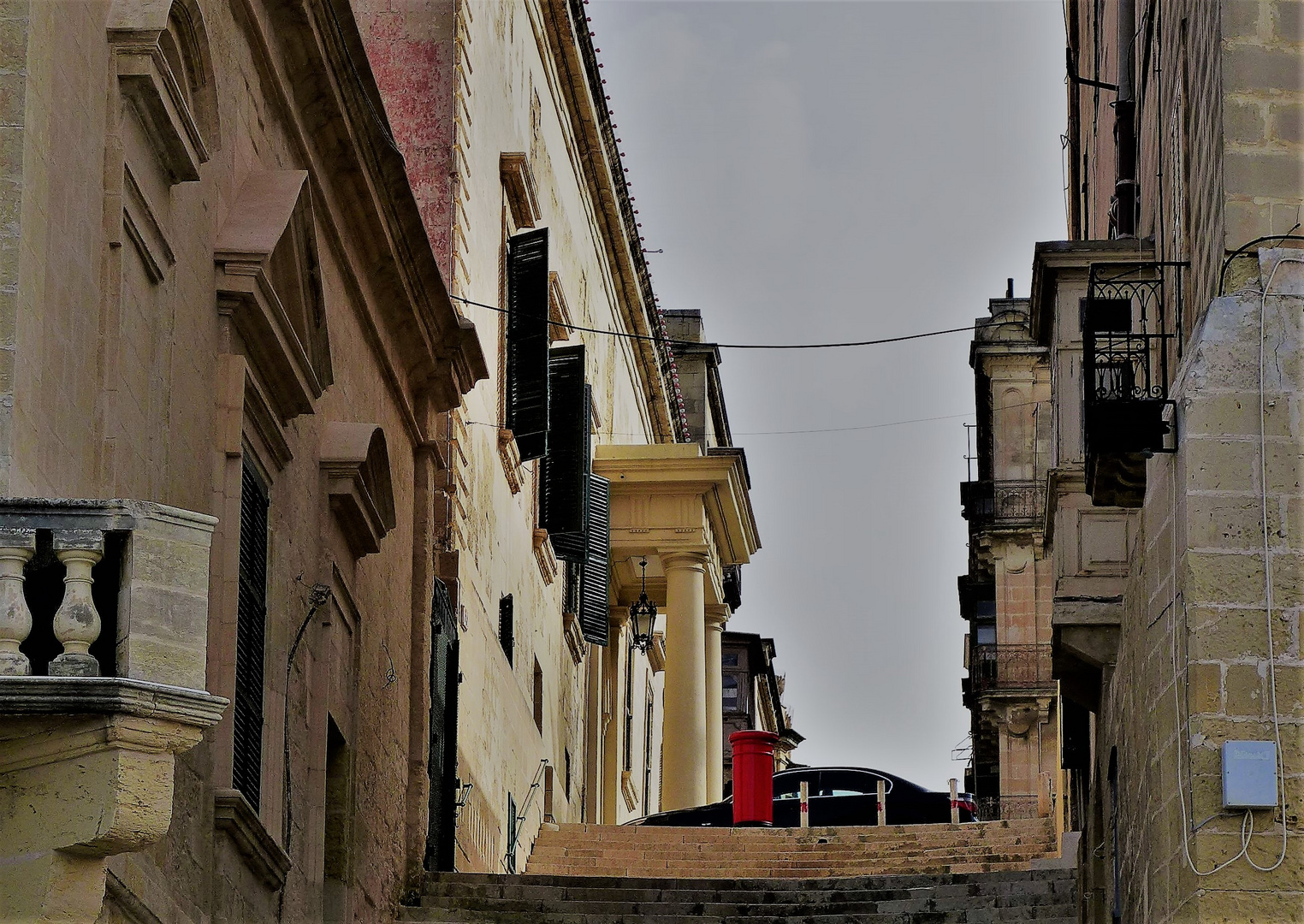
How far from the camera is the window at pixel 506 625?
26.8 metres

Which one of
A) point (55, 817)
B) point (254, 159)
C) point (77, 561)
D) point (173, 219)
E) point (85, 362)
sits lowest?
point (55, 817)

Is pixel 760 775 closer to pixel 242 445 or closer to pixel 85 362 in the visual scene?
pixel 242 445

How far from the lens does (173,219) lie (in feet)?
41.6

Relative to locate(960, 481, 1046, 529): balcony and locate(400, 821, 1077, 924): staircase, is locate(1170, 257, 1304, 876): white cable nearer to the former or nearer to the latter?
locate(400, 821, 1077, 924): staircase

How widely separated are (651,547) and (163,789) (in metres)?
25.2

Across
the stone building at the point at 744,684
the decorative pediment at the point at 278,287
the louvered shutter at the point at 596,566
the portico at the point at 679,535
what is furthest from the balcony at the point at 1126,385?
the stone building at the point at 744,684

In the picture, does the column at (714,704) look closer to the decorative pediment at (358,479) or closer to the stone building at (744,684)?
the decorative pediment at (358,479)

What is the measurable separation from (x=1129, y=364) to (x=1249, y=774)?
2.55 metres

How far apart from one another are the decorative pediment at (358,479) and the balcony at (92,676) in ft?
25.3

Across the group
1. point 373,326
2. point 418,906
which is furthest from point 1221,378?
point 418,906

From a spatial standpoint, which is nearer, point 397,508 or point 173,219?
point 173,219

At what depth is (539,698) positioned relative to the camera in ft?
101

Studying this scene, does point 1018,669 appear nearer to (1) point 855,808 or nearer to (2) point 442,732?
(1) point 855,808

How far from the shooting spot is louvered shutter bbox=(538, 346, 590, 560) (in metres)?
28.4
